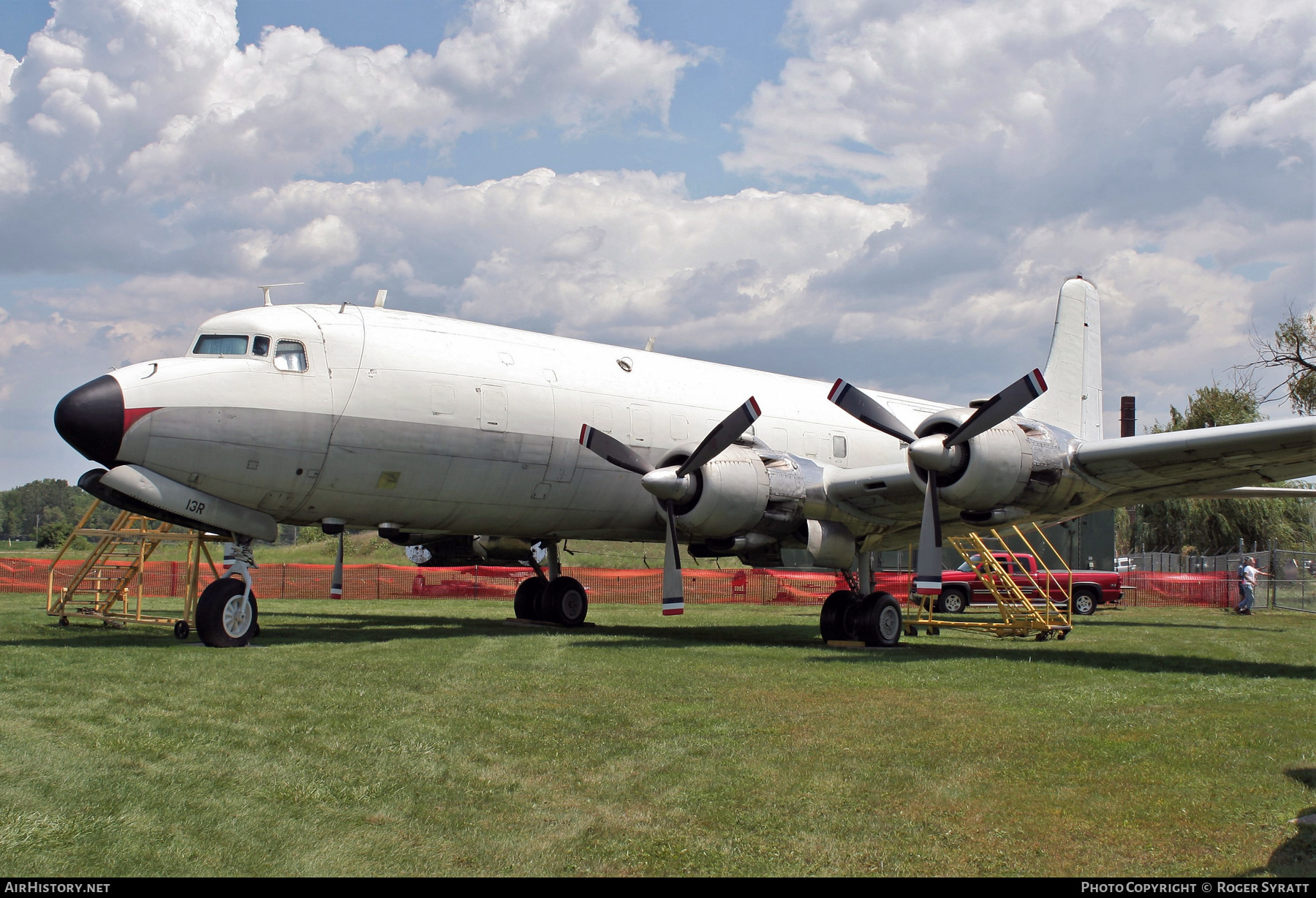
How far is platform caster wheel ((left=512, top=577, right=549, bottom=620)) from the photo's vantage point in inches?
787

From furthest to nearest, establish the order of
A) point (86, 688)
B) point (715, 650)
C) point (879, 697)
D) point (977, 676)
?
1. point (715, 650)
2. point (977, 676)
3. point (879, 697)
4. point (86, 688)

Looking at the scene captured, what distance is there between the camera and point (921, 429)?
14.6 m

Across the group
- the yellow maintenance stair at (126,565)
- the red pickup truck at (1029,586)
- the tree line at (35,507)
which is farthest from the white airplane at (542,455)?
the tree line at (35,507)

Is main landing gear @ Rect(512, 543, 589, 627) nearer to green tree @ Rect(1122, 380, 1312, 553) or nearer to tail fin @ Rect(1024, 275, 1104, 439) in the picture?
tail fin @ Rect(1024, 275, 1104, 439)

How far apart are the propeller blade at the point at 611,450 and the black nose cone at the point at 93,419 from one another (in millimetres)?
6176

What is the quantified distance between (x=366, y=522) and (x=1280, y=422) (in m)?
12.4

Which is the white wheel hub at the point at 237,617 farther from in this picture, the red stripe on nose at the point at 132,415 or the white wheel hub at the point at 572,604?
the white wheel hub at the point at 572,604

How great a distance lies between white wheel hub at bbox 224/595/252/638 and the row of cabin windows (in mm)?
3182

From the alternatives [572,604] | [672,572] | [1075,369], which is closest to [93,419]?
[672,572]

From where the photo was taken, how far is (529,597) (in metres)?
20.2

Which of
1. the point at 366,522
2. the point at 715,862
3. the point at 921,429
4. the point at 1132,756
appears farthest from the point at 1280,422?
the point at 366,522

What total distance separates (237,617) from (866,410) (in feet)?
30.3

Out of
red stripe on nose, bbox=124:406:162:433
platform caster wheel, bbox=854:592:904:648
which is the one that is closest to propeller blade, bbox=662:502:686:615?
platform caster wheel, bbox=854:592:904:648
